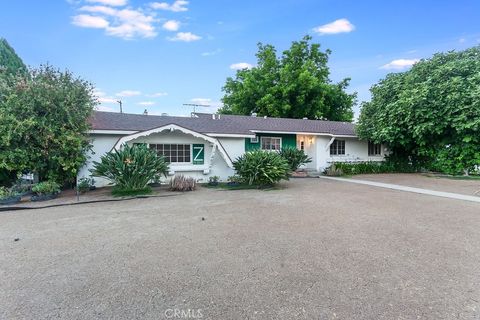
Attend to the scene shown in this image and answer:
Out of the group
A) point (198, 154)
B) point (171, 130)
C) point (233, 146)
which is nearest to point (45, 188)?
point (171, 130)

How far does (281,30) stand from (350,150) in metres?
9.23

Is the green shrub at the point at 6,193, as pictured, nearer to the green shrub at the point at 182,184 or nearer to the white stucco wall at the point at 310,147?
the green shrub at the point at 182,184

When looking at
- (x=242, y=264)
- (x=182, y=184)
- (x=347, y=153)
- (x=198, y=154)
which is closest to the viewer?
(x=242, y=264)

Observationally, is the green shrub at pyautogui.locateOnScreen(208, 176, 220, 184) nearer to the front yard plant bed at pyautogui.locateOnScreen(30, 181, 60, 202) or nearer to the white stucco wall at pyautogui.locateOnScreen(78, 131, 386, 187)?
the white stucco wall at pyautogui.locateOnScreen(78, 131, 386, 187)

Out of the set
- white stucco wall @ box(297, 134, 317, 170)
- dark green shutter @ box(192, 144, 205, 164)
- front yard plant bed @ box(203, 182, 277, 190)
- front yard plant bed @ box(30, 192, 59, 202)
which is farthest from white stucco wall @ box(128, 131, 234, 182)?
white stucco wall @ box(297, 134, 317, 170)

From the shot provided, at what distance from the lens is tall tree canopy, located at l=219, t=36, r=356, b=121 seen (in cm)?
2623

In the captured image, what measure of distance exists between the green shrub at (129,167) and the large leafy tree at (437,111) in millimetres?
13217

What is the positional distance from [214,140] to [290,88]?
1655 centimetres

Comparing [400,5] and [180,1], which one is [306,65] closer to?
[400,5]

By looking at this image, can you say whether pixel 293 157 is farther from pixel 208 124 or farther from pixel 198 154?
pixel 198 154

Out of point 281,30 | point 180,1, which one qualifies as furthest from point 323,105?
point 180,1

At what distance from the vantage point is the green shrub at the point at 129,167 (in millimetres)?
9023

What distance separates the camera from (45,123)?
8.79 m

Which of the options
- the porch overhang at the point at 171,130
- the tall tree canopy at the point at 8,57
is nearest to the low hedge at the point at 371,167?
the porch overhang at the point at 171,130
